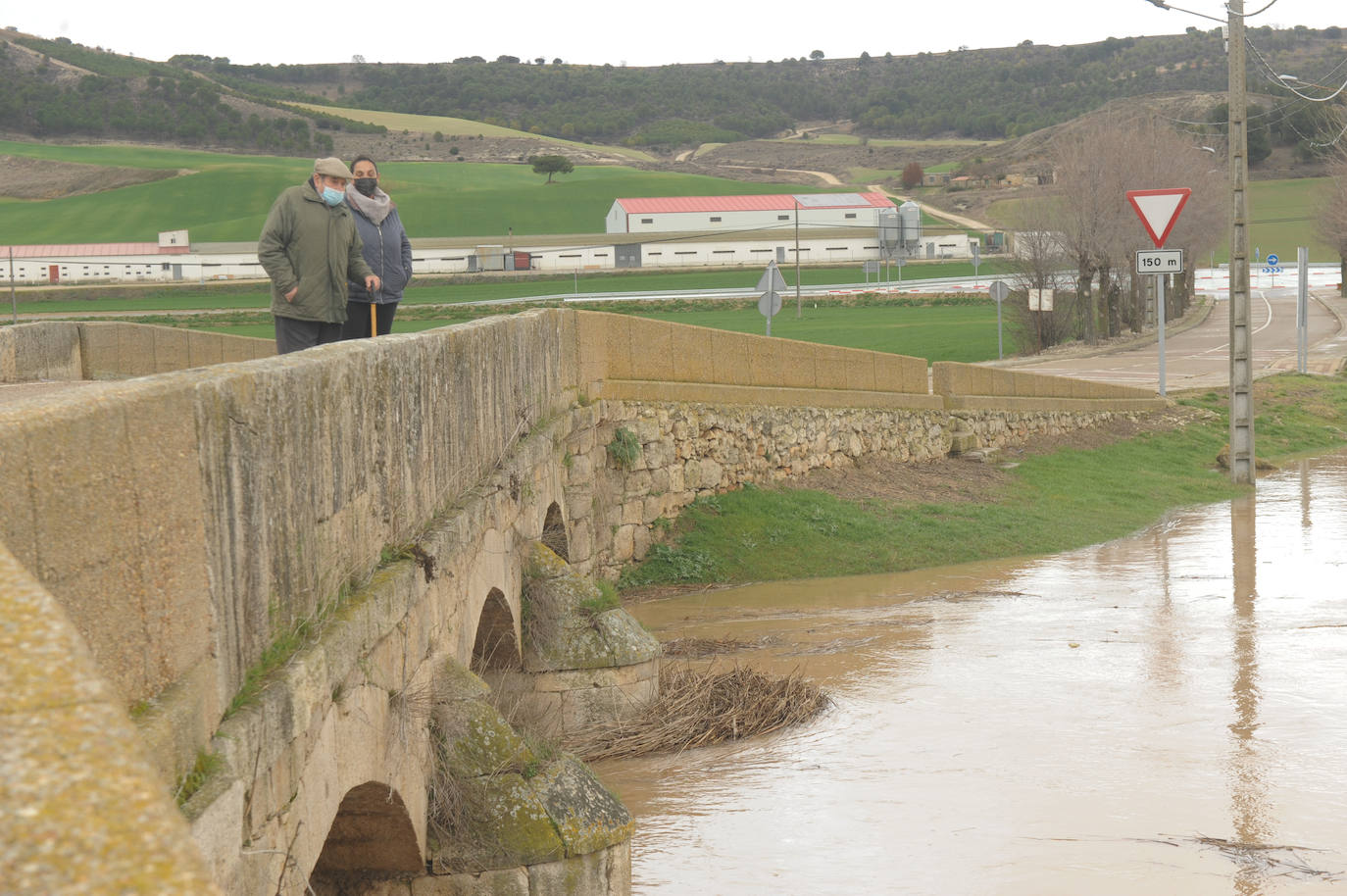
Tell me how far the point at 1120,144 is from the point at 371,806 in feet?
139

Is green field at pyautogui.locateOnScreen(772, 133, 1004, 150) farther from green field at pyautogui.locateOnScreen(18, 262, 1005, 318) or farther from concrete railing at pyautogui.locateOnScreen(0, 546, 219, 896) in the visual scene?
concrete railing at pyautogui.locateOnScreen(0, 546, 219, 896)

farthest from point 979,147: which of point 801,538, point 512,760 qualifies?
point 512,760

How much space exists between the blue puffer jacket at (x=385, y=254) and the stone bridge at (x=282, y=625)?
1090 mm

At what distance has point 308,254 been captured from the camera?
304 inches

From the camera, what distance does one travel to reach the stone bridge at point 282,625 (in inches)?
49.0

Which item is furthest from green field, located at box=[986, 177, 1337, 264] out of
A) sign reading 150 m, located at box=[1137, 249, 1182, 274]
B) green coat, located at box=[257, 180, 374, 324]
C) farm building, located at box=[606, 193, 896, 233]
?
green coat, located at box=[257, 180, 374, 324]

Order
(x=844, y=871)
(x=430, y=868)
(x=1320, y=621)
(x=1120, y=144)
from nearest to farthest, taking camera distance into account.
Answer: (x=430, y=868)
(x=844, y=871)
(x=1320, y=621)
(x=1120, y=144)

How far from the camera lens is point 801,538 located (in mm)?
13828

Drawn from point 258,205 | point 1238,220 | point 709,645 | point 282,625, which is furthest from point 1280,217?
point 282,625

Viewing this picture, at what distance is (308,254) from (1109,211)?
35.5 metres

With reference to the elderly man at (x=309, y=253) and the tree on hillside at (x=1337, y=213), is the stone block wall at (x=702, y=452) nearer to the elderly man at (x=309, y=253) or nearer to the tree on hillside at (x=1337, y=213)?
the elderly man at (x=309, y=253)

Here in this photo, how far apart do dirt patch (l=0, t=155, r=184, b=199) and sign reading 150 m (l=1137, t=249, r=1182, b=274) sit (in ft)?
315

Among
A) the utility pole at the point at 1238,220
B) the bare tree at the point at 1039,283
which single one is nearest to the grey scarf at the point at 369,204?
the utility pole at the point at 1238,220

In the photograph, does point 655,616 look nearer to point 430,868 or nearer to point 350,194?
point 350,194
